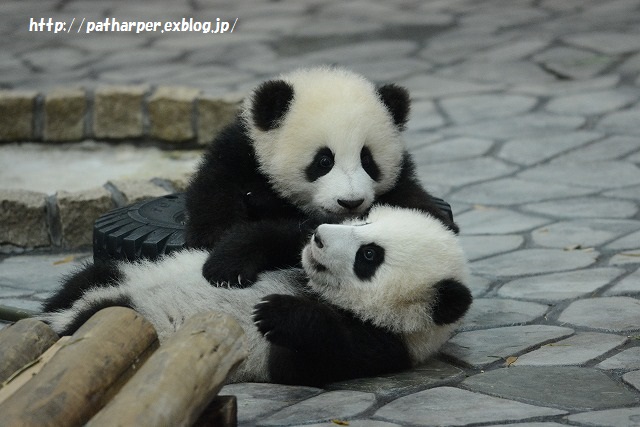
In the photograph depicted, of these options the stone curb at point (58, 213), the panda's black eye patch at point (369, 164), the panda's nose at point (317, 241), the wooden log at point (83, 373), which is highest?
the panda's black eye patch at point (369, 164)

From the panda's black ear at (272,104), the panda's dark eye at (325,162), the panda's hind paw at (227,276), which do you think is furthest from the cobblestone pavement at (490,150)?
the panda's black ear at (272,104)

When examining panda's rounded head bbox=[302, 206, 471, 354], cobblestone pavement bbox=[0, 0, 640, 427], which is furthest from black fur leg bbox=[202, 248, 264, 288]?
cobblestone pavement bbox=[0, 0, 640, 427]

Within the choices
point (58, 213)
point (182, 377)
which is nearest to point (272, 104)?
point (182, 377)

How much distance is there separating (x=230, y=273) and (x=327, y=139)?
2.16 feet

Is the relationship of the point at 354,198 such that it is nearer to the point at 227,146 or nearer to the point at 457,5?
the point at 227,146

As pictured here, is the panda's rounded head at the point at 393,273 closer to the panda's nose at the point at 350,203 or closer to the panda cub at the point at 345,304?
the panda cub at the point at 345,304

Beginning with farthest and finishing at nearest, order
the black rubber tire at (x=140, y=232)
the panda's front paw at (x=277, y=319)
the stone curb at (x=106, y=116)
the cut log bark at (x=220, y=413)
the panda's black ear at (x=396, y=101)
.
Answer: the stone curb at (x=106, y=116), the black rubber tire at (x=140, y=232), the panda's black ear at (x=396, y=101), the panda's front paw at (x=277, y=319), the cut log bark at (x=220, y=413)

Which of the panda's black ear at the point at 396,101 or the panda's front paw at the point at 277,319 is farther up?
the panda's black ear at the point at 396,101

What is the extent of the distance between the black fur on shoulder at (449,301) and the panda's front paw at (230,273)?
2.23 ft

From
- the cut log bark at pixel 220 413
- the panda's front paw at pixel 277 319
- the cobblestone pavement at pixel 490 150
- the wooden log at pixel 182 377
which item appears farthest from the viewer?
the cobblestone pavement at pixel 490 150

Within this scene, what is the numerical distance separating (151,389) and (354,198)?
1399mm

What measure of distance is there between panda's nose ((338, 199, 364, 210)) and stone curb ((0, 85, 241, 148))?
350cm

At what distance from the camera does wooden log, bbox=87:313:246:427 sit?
8.92ft

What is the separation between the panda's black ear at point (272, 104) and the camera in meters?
4.23
